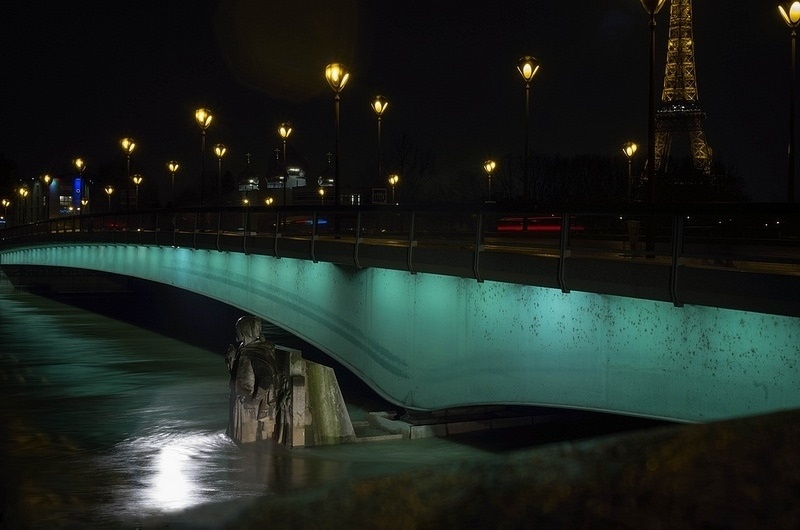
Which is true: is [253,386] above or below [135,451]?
above

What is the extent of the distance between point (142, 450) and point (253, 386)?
3.63 m

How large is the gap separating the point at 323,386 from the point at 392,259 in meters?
3.18

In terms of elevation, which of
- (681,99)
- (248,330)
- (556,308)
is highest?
(681,99)

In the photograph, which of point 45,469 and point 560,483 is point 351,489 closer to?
point 560,483

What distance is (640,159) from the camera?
254 ft

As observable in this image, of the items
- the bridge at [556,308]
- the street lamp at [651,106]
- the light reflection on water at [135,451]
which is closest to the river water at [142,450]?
the light reflection on water at [135,451]

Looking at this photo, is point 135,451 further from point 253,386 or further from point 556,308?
point 556,308

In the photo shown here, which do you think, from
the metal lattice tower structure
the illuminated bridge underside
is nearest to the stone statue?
the illuminated bridge underside

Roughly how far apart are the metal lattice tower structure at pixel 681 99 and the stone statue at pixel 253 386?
5047 centimetres

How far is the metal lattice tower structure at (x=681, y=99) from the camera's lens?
6869cm

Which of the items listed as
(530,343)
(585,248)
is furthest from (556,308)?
(585,248)

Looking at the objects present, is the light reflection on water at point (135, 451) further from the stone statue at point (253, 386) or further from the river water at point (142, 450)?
the stone statue at point (253, 386)

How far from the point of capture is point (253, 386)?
20.8 meters

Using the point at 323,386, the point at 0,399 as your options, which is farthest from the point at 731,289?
the point at 0,399
